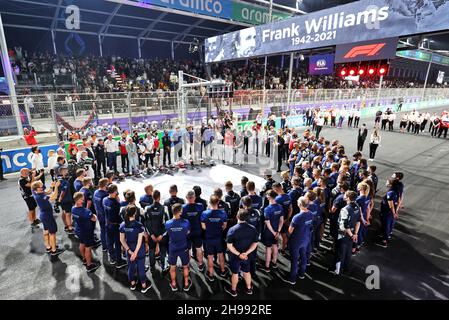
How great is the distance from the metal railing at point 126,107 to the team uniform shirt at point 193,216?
10.0m

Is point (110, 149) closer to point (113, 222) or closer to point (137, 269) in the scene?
point (113, 222)

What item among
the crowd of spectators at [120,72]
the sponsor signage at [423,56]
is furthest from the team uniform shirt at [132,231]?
the sponsor signage at [423,56]

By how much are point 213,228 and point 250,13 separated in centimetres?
2491

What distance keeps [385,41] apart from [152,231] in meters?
11.7

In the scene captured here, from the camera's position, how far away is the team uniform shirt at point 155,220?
495 centimetres

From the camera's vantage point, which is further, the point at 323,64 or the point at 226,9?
the point at 226,9

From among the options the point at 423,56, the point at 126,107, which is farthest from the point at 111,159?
the point at 423,56

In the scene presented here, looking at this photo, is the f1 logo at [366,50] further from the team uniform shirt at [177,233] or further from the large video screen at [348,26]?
the team uniform shirt at [177,233]

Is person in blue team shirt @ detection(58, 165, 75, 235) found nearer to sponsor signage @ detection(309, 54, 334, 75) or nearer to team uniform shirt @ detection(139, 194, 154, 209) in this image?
team uniform shirt @ detection(139, 194, 154, 209)

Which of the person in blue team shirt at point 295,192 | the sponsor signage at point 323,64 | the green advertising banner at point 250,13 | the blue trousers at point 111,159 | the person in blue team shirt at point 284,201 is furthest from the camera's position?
the green advertising banner at point 250,13

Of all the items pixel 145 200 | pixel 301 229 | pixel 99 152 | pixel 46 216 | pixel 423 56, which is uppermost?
pixel 423 56

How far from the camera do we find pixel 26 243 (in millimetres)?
6492

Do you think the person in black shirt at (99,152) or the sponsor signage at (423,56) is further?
the sponsor signage at (423,56)

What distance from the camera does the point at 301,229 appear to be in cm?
481
